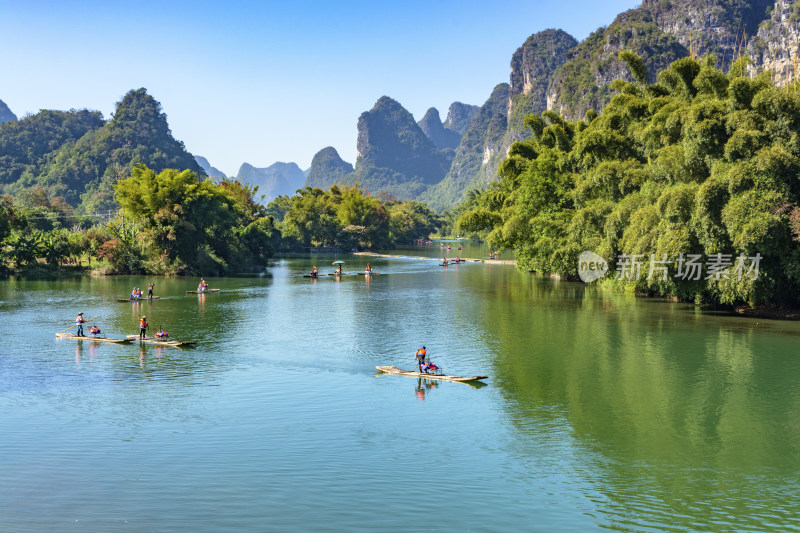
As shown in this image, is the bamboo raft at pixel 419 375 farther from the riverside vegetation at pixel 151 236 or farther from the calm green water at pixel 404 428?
the riverside vegetation at pixel 151 236

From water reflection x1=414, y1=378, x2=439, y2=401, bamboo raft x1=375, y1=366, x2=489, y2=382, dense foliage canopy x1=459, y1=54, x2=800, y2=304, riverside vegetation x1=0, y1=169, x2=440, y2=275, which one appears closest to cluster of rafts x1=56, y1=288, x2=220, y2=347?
bamboo raft x1=375, y1=366, x2=489, y2=382

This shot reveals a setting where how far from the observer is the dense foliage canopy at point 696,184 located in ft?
119

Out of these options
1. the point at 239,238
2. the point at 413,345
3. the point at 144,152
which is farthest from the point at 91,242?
the point at 144,152

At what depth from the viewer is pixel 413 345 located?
34.4m

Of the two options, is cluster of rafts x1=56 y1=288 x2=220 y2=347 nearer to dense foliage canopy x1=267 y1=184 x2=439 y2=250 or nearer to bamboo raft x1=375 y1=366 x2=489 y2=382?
bamboo raft x1=375 y1=366 x2=489 y2=382

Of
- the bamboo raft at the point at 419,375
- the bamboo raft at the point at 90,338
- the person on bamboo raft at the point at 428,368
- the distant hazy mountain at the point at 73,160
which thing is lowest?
the bamboo raft at the point at 419,375

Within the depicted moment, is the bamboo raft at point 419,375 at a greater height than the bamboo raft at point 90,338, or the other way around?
the bamboo raft at point 90,338

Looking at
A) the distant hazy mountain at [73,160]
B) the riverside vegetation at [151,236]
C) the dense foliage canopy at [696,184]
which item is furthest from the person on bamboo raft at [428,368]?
the distant hazy mountain at [73,160]

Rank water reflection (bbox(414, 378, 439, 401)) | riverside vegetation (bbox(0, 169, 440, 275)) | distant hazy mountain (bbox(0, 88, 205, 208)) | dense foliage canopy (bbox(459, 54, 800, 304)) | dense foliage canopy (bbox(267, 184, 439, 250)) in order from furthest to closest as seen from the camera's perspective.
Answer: distant hazy mountain (bbox(0, 88, 205, 208)) → dense foliage canopy (bbox(267, 184, 439, 250)) → riverside vegetation (bbox(0, 169, 440, 275)) → dense foliage canopy (bbox(459, 54, 800, 304)) → water reflection (bbox(414, 378, 439, 401))

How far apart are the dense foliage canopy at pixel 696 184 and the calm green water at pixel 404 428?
168 inches

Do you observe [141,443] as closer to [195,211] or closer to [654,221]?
[654,221]

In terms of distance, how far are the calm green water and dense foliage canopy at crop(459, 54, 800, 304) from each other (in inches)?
168

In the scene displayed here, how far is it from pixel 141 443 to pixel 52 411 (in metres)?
5.45

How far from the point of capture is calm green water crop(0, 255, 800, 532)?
1481cm
